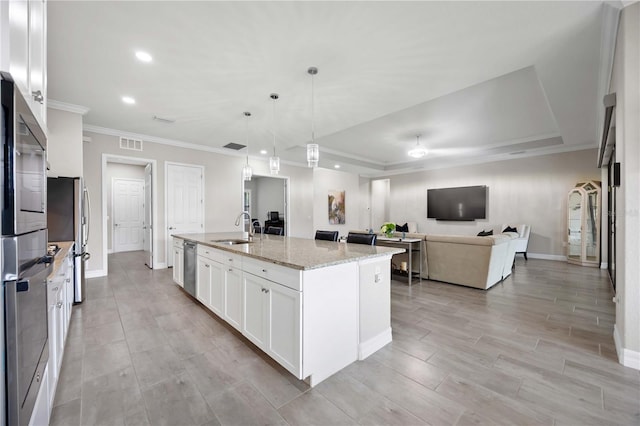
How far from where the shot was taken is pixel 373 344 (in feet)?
7.50

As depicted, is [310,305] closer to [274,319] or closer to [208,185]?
[274,319]

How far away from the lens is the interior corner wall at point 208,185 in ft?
15.7

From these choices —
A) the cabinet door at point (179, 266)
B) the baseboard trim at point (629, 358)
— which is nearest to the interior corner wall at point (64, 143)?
the cabinet door at point (179, 266)

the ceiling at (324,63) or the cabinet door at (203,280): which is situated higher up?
the ceiling at (324,63)

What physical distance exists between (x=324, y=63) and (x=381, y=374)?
117 inches

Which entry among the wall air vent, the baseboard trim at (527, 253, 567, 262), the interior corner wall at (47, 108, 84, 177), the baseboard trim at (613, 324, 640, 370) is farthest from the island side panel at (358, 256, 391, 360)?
the baseboard trim at (527, 253, 567, 262)

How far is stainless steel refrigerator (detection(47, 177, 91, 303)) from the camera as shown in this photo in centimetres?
320

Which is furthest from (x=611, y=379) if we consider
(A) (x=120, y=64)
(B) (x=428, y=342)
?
(A) (x=120, y=64)

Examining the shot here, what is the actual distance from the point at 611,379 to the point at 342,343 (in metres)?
1.90

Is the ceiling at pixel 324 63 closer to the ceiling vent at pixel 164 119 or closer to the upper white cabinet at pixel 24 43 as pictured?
the ceiling vent at pixel 164 119

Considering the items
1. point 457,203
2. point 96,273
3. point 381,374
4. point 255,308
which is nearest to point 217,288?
point 255,308

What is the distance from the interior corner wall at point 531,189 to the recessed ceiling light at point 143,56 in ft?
27.0

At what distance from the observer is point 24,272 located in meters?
0.90

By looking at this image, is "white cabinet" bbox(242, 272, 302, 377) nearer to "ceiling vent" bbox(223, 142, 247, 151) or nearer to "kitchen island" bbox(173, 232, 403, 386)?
"kitchen island" bbox(173, 232, 403, 386)
